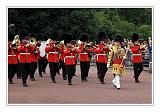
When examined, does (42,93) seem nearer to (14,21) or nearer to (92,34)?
(14,21)

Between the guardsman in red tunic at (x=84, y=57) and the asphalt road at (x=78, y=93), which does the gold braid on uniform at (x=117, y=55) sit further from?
the guardsman in red tunic at (x=84, y=57)

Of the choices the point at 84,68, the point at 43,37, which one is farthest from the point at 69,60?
the point at 43,37

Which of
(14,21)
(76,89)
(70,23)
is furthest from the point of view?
(70,23)

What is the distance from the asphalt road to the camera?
11031 millimetres

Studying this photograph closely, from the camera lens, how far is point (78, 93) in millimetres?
12539

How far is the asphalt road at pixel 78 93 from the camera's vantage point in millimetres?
11031

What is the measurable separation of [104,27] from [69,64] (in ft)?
82.0

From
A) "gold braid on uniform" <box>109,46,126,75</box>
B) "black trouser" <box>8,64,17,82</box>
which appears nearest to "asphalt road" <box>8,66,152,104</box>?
"black trouser" <box>8,64,17,82</box>

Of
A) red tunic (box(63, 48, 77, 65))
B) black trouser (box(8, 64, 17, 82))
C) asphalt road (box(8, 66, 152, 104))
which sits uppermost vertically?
red tunic (box(63, 48, 77, 65))

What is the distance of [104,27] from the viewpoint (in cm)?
3950

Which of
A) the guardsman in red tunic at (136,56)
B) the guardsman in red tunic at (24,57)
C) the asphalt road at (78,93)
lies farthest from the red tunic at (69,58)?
the guardsman in red tunic at (136,56)

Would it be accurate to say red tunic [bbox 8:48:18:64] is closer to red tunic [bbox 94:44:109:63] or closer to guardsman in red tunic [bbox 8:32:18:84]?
guardsman in red tunic [bbox 8:32:18:84]

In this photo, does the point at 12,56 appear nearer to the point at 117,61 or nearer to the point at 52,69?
the point at 52,69
